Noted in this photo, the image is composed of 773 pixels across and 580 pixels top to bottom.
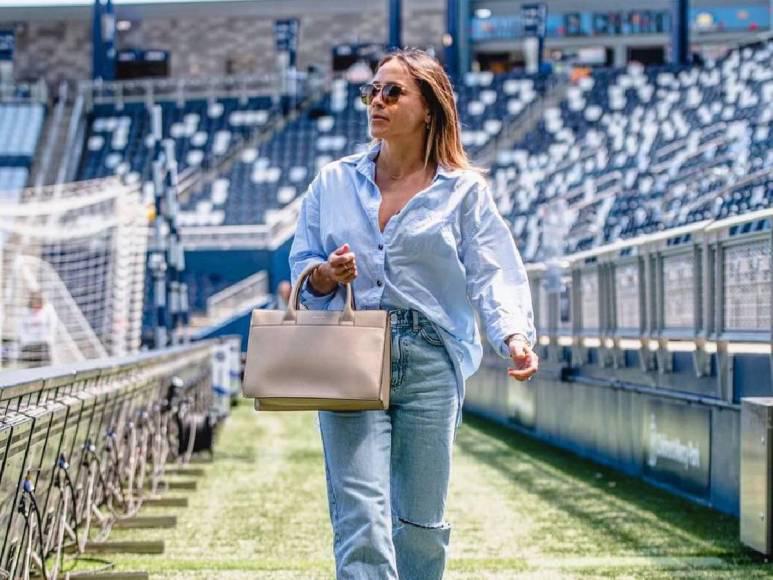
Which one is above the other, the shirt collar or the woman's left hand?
the shirt collar

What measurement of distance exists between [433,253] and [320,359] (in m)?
0.36

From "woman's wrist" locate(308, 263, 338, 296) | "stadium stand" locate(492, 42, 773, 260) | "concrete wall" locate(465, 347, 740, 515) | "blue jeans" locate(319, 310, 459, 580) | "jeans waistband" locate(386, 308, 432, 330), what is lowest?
"concrete wall" locate(465, 347, 740, 515)

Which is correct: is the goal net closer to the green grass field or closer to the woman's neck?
the green grass field

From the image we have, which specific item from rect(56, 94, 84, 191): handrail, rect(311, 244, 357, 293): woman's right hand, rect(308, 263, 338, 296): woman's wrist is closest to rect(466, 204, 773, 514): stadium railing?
rect(308, 263, 338, 296): woman's wrist

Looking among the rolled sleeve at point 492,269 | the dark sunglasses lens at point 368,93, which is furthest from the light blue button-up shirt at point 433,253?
the dark sunglasses lens at point 368,93

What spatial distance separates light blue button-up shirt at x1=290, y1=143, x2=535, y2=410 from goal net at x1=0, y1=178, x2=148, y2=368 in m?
11.8

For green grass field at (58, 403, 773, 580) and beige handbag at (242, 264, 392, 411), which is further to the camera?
green grass field at (58, 403, 773, 580)

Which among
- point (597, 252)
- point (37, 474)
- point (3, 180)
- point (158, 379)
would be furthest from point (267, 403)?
point (3, 180)

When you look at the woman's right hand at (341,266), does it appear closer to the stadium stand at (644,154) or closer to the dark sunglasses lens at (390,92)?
the dark sunglasses lens at (390,92)

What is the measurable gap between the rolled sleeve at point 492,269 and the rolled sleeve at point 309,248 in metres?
0.31

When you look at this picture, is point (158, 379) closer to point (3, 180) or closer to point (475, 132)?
point (475, 132)

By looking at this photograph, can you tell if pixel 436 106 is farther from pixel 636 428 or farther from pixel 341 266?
pixel 636 428

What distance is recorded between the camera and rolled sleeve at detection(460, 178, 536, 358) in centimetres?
315

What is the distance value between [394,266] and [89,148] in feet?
122
